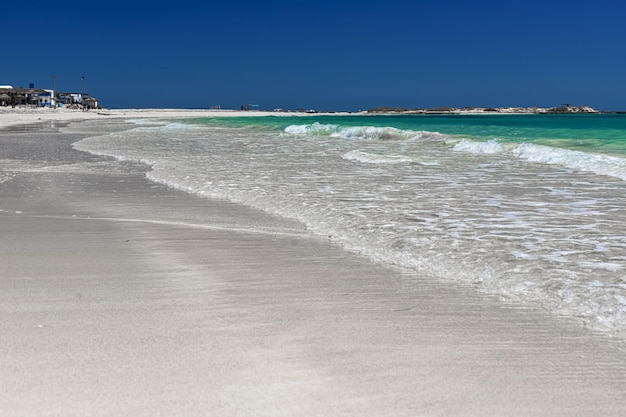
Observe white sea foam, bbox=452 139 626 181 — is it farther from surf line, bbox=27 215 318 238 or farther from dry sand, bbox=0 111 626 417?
dry sand, bbox=0 111 626 417

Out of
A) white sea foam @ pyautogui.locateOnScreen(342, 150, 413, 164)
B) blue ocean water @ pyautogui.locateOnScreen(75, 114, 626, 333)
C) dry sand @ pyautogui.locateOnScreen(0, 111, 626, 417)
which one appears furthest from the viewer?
white sea foam @ pyautogui.locateOnScreen(342, 150, 413, 164)

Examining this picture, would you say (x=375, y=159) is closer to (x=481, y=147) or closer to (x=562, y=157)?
(x=562, y=157)

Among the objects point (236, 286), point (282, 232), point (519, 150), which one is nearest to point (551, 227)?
point (282, 232)

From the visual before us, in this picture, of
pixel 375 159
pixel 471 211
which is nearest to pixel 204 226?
pixel 471 211

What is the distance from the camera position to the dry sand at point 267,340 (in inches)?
98.6

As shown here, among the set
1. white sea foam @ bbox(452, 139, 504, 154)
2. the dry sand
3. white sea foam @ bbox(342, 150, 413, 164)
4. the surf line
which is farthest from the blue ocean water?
white sea foam @ bbox(452, 139, 504, 154)

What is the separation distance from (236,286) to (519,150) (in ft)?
52.6

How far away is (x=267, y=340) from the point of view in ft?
10.5

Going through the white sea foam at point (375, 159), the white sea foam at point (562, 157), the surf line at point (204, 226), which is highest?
the white sea foam at point (562, 157)

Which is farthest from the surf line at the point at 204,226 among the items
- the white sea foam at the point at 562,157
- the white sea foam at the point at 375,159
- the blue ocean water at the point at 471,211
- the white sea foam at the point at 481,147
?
the white sea foam at the point at 481,147

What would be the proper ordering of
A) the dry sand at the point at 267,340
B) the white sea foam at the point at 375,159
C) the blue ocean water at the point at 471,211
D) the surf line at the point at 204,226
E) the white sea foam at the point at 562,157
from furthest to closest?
the white sea foam at the point at 375,159, the white sea foam at the point at 562,157, the surf line at the point at 204,226, the blue ocean water at the point at 471,211, the dry sand at the point at 267,340

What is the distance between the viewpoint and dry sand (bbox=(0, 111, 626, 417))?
2.50 meters

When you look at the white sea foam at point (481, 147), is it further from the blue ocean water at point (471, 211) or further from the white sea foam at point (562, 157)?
the blue ocean water at point (471, 211)

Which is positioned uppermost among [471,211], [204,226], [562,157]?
[562,157]
